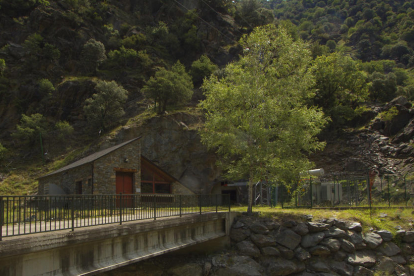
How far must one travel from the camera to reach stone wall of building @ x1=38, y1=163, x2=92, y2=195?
23.4 metres

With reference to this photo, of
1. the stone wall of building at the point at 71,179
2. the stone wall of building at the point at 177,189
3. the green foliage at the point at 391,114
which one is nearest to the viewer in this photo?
the stone wall of building at the point at 71,179

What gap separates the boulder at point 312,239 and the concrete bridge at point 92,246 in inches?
229

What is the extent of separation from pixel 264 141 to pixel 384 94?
3417 cm

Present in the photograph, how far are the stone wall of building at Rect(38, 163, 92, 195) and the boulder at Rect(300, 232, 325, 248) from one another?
597 inches

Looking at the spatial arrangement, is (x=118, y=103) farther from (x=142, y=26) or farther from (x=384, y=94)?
(x=384, y=94)

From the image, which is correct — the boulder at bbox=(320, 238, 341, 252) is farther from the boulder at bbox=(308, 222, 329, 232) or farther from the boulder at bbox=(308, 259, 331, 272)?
the boulder at bbox=(308, 259, 331, 272)

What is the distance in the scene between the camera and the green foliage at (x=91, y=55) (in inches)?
2037

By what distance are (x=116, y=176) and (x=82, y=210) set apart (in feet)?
Result: 46.5

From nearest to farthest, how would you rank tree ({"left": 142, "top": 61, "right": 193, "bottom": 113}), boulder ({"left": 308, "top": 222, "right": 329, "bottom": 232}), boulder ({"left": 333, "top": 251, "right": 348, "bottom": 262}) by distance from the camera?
boulder ({"left": 333, "top": 251, "right": 348, "bottom": 262}) < boulder ({"left": 308, "top": 222, "right": 329, "bottom": 232}) < tree ({"left": 142, "top": 61, "right": 193, "bottom": 113})

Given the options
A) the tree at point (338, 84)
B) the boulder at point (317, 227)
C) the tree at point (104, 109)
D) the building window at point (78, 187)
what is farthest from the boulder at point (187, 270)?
the tree at point (338, 84)

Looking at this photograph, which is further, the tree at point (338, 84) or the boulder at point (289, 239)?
the tree at point (338, 84)

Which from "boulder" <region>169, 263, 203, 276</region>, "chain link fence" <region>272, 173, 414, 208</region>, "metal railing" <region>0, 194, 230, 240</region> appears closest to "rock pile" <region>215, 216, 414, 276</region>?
"boulder" <region>169, 263, 203, 276</region>

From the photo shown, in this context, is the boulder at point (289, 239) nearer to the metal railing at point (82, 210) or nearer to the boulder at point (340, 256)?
the boulder at point (340, 256)

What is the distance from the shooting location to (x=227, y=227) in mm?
17391
